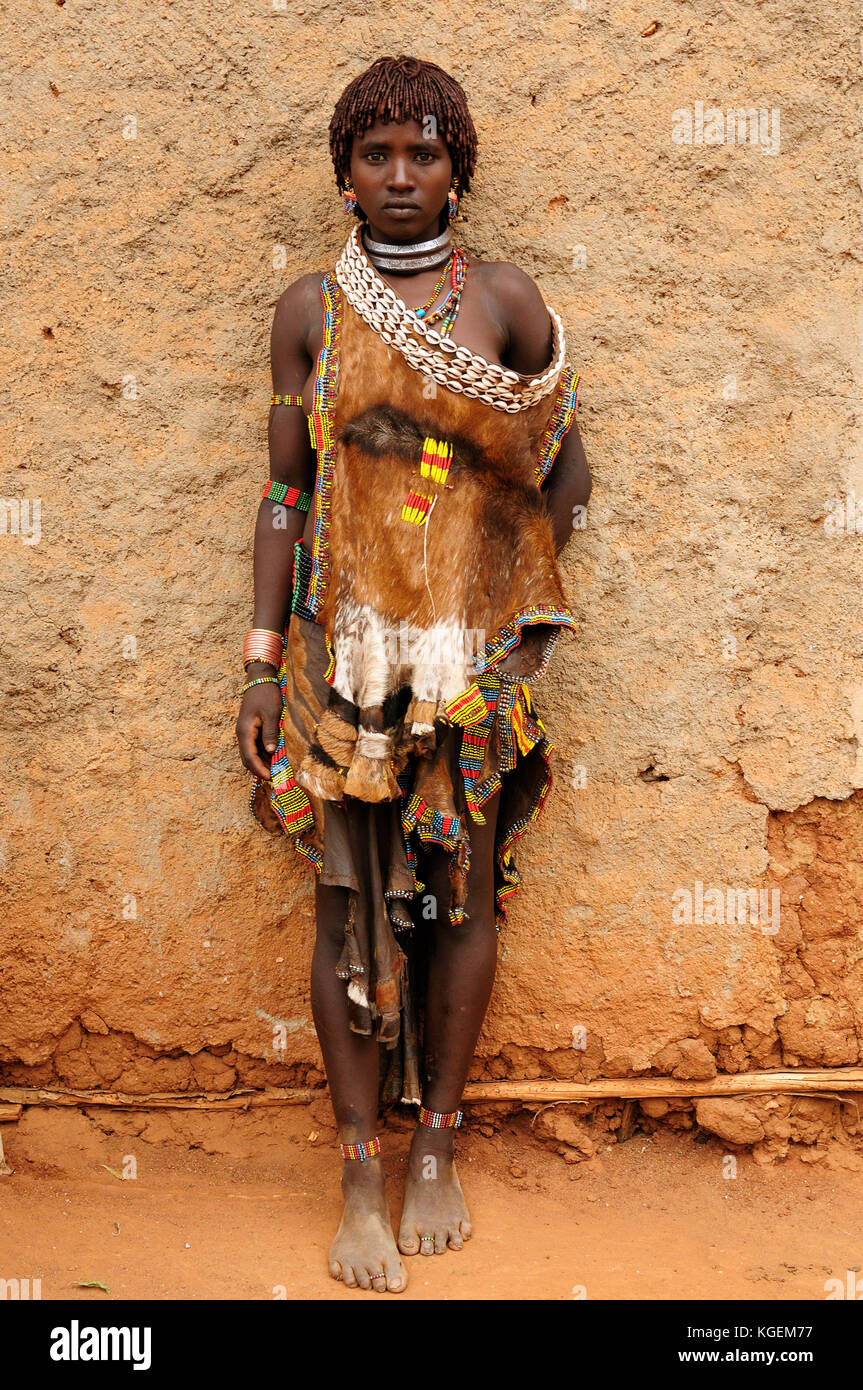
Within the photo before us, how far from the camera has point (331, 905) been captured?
2.79 m

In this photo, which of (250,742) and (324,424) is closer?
(324,424)

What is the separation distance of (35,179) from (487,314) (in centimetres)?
115

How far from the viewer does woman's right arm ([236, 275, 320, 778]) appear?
2725 mm

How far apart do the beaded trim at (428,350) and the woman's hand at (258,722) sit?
79 centimetres

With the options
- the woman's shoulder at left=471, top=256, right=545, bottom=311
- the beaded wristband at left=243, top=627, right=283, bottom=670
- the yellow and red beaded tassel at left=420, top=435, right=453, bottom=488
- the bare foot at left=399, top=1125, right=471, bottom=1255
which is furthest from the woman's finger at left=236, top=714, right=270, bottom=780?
the woman's shoulder at left=471, top=256, right=545, bottom=311

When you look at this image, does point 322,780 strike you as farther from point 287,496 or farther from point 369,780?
point 287,496

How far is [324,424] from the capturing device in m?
2.62

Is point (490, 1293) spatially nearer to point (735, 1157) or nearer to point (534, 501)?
point (735, 1157)

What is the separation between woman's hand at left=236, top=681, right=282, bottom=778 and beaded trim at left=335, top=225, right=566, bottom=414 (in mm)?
787

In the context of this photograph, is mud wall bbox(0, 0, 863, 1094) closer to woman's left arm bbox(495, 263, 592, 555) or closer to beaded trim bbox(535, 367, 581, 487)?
beaded trim bbox(535, 367, 581, 487)

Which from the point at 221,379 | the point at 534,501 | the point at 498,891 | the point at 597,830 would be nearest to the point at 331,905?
the point at 498,891

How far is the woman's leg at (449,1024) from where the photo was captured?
281cm

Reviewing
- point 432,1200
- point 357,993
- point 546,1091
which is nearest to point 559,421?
point 357,993

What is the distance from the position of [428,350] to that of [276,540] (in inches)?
22.3
